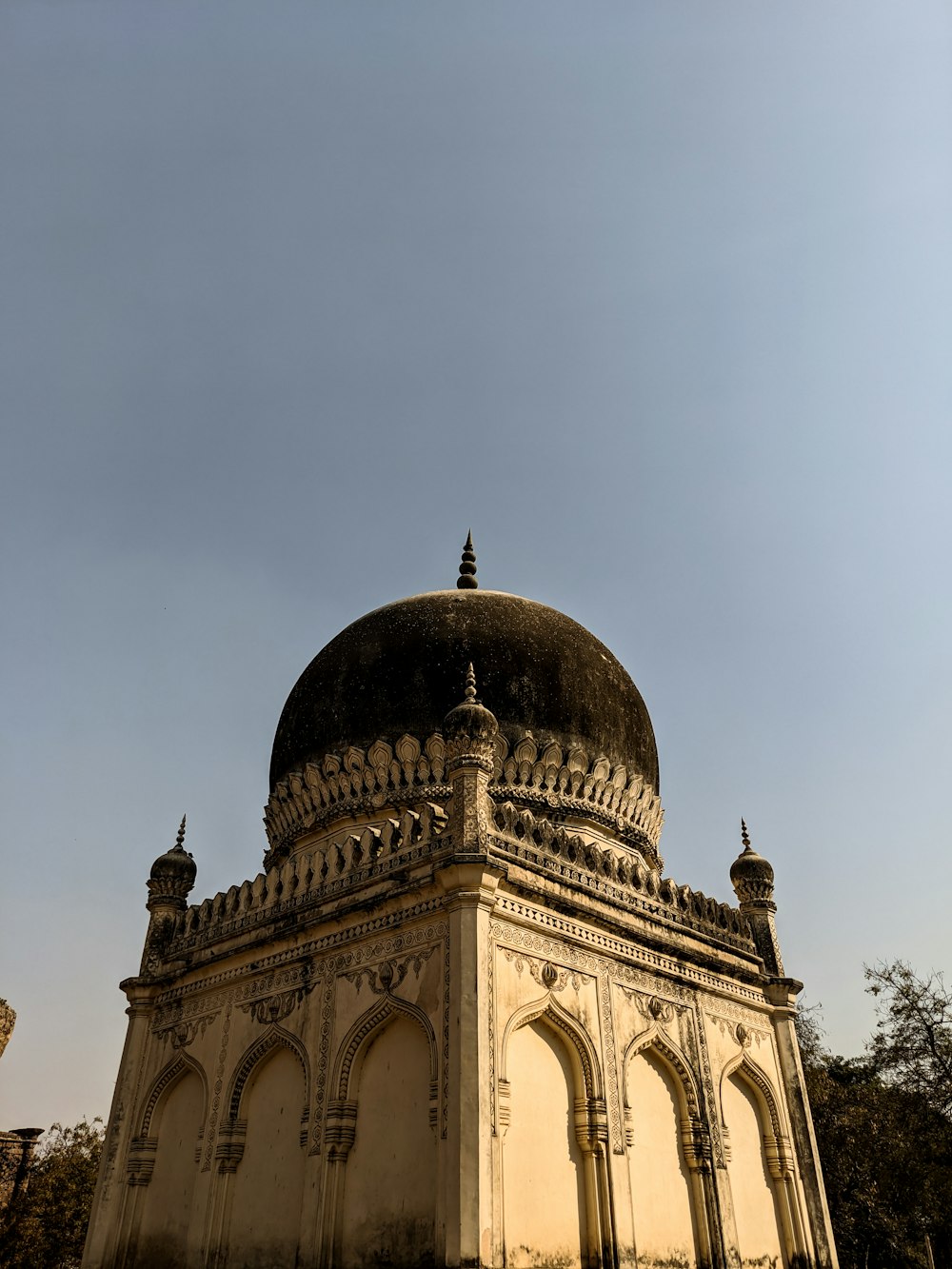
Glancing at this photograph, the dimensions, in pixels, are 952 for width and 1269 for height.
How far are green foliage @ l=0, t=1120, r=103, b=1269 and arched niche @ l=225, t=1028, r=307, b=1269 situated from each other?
9000mm

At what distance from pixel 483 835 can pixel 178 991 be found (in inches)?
189

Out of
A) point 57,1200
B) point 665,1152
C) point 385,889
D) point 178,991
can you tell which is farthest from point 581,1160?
point 57,1200

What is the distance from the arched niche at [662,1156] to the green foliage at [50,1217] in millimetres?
11501

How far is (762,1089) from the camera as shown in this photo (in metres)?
10.5

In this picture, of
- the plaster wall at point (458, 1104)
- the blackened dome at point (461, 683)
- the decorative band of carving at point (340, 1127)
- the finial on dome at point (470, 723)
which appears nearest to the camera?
the plaster wall at point (458, 1104)

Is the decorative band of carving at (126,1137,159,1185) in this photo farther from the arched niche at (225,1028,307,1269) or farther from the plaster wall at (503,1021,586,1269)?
the plaster wall at (503,1021,586,1269)

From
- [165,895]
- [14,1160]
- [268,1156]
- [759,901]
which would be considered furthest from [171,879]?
[14,1160]

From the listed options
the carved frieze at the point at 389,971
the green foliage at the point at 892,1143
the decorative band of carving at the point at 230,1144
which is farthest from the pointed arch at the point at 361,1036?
the green foliage at the point at 892,1143

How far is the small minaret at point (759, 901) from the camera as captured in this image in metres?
11.3

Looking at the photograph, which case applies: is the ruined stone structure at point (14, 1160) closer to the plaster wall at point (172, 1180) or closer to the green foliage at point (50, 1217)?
the green foliage at point (50, 1217)

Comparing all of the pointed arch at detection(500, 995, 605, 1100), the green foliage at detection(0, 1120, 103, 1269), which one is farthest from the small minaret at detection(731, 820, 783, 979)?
the green foliage at detection(0, 1120, 103, 1269)

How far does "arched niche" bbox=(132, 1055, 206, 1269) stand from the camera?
9.49m

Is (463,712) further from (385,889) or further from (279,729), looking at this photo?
(279,729)

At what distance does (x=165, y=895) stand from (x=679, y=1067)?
20.5 feet
